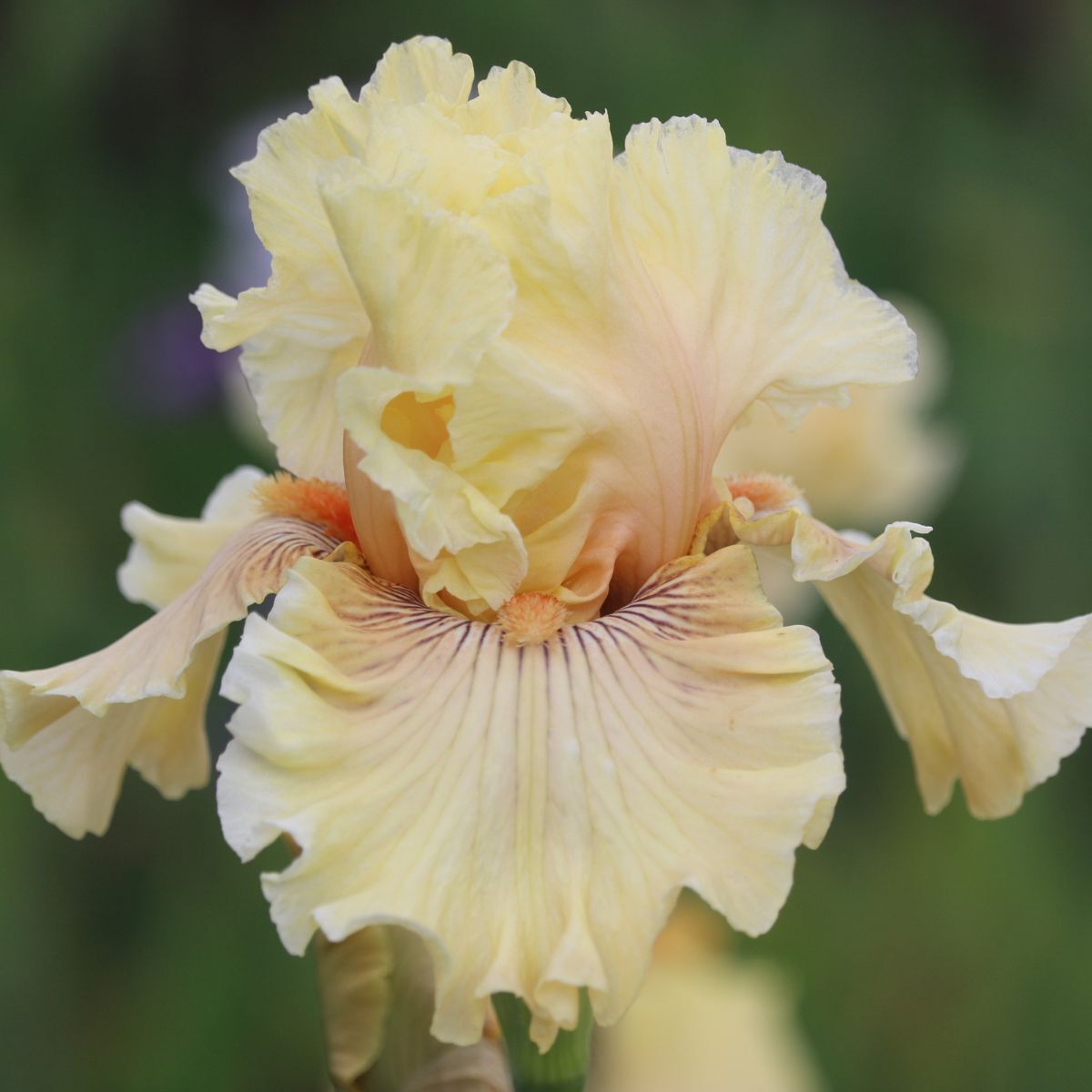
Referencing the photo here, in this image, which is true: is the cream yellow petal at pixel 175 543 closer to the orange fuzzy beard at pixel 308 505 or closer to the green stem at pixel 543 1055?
the orange fuzzy beard at pixel 308 505

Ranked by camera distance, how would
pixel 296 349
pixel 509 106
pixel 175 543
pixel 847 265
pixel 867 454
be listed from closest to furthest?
pixel 509 106 < pixel 296 349 < pixel 175 543 < pixel 867 454 < pixel 847 265

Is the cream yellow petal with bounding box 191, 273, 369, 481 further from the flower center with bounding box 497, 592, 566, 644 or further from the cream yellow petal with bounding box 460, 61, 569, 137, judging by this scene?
the flower center with bounding box 497, 592, 566, 644

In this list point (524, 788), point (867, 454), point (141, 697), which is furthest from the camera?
point (867, 454)

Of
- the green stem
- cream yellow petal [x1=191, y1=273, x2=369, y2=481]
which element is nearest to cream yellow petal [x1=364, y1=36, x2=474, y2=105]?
cream yellow petal [x1=191, y1=273, x2=369, y2=481]

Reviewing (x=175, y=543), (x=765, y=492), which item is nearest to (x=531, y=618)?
(x=765, y=492)

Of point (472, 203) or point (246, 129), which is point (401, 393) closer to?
point (472, 203)

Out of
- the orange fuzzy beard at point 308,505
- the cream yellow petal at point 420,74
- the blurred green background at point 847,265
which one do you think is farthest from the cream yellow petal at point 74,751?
the blurred green background at point 847,265

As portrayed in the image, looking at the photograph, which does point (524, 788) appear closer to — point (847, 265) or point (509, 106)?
point (509, 106)
